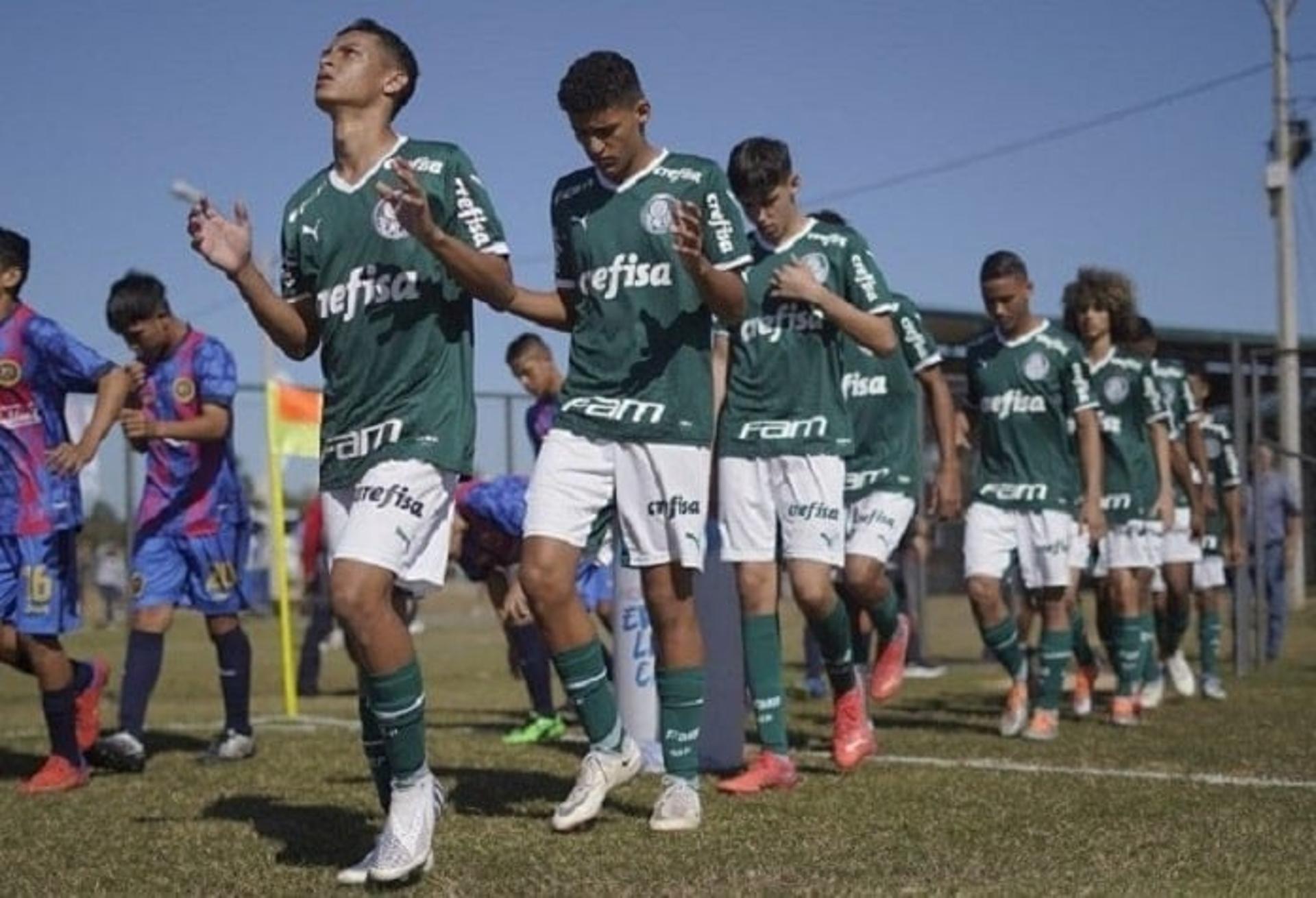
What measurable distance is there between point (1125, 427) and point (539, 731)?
3.84m

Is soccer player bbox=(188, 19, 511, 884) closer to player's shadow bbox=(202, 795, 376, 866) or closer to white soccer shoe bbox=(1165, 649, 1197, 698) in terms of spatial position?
player's shadow bbox=(202, 795, 376, 866)

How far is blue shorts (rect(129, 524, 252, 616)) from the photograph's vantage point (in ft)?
28.9

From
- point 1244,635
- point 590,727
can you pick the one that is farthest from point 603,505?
point 1244,635

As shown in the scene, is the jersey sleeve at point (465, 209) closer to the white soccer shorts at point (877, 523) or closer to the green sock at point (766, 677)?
the green sock at point (766, 677)

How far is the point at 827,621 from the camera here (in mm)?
7715

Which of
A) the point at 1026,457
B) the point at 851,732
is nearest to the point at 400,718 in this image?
the point at 851,732

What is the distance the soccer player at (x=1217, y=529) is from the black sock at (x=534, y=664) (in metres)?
5.16

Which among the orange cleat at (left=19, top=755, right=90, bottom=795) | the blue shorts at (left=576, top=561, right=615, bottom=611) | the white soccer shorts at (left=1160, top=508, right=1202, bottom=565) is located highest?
the white soccer shorts at (left=1160, top=508, right=1202, bottom=565)

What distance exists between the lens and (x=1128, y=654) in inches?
413

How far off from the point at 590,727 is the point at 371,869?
1.39 metres

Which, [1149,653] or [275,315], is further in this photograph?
[1149,653]

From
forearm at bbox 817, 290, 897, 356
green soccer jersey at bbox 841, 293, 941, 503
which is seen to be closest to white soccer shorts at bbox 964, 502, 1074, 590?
green soccer jersey at bbox 841, 293, 941, 503

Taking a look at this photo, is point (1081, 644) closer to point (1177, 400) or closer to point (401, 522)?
point (1177, 400)

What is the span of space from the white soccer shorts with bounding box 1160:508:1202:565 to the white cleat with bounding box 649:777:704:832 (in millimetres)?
7061
